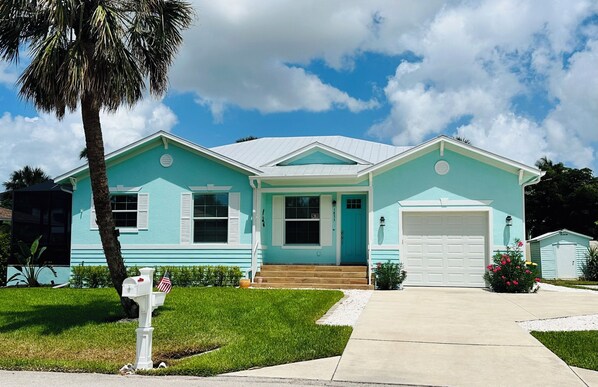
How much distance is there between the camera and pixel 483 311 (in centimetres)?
1139

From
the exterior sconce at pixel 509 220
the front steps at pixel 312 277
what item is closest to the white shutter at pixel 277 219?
Answer: the front steps at pixel 312 277

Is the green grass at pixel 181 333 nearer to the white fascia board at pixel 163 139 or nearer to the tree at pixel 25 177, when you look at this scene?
the white fascia board at pixel 163 139

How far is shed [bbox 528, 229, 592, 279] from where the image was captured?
2480cm

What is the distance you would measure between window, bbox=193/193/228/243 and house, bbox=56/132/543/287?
3cm

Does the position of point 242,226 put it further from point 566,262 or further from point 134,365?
point 566,262

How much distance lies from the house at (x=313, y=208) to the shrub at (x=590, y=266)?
10.9m

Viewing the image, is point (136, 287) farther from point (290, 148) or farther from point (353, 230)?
point (290, 148)

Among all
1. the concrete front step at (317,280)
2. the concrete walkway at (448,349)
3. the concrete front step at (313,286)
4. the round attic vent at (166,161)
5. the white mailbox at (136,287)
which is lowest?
the concrete walkway at (448,349)

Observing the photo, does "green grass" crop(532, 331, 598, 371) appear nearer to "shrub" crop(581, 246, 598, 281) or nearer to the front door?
the front door

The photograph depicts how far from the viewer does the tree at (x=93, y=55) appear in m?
9.51

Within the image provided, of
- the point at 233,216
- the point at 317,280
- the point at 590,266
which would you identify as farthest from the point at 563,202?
the point at 233,216

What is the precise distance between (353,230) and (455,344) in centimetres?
955

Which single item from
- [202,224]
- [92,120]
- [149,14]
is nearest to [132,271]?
[202,224]

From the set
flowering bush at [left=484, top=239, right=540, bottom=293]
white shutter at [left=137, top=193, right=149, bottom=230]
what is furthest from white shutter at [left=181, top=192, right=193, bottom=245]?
flowering bush at [left=484, top=239, right=540, bottom=293]
